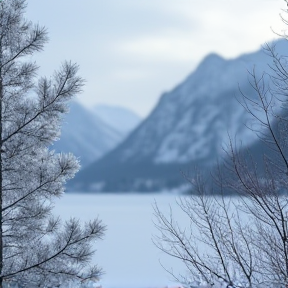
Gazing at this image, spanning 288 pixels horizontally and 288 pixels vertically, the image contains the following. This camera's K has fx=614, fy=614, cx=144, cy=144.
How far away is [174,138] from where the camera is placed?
178500mm

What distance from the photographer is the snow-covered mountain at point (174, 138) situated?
15075 centimetres

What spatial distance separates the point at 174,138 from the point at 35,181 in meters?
169

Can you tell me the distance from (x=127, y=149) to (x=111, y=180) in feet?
49.7

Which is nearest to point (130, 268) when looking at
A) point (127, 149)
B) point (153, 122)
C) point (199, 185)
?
point (199, 185)

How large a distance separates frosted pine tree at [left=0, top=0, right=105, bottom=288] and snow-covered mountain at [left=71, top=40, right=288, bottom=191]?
407 feet

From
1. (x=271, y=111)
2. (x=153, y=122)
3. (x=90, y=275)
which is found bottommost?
(x=90, y=275)

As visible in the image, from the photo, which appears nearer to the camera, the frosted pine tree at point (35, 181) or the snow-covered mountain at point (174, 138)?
the frosted pine tree at point (35, 181)

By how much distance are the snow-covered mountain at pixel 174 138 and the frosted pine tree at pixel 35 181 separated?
407ft

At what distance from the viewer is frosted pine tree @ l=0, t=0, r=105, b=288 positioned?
962 cm

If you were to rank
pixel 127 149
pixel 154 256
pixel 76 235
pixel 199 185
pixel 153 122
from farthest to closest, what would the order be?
pixel 153 122
pixel 127 149
pixel 154 256
pixel 199 185
pixel 76 235

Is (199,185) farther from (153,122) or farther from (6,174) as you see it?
(153,122)

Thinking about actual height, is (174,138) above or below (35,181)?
above

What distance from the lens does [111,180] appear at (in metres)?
158

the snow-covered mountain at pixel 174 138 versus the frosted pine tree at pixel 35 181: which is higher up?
the snow-covered mountain at pixel 174 138
